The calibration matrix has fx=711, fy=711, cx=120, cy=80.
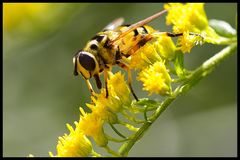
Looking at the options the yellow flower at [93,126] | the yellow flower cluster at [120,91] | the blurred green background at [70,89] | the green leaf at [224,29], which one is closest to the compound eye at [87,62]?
the yellow flower cluster at [120,91]

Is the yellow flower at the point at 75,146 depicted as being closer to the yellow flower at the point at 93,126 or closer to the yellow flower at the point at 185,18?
the yellow flower at the point at 93,126

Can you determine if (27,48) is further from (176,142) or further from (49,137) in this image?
(176,142)

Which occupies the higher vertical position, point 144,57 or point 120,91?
point 144,57

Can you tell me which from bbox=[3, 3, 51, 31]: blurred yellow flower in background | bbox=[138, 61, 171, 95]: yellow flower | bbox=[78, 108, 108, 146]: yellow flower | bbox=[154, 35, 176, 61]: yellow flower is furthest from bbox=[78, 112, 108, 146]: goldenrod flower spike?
bbox=[3, 3, 51, 31]: blurred yellow flower in background

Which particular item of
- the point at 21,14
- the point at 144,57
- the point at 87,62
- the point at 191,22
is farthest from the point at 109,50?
the point at 21,14

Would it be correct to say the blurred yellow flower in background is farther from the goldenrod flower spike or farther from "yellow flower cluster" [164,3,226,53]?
the goldenrod flower spike

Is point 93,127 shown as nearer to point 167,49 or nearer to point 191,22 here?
point 167,49
